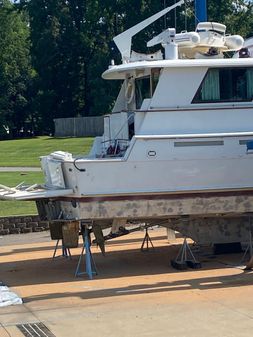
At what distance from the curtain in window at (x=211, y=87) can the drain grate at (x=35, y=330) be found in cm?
556

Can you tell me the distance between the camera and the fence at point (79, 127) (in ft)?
186

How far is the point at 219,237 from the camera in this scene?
46.7 feet

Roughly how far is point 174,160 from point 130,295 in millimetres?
2713

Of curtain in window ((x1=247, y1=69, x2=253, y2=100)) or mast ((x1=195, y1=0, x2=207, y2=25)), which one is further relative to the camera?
mast ((x1=195, y1=0, x2=207, y2=25))

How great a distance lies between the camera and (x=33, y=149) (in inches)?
1891

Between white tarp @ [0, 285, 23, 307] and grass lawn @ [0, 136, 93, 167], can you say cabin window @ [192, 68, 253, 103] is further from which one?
grass lawn @ [0, 136, 93, 167]

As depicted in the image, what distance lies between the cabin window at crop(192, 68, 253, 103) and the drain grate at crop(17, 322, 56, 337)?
A: 18.0 feet

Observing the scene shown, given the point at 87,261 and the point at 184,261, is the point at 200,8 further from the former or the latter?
the point at 87,261

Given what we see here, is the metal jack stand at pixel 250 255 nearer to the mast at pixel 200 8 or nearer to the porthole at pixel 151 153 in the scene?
the porthole at pixel 151 153

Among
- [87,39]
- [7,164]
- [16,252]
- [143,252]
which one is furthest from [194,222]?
[87,39]

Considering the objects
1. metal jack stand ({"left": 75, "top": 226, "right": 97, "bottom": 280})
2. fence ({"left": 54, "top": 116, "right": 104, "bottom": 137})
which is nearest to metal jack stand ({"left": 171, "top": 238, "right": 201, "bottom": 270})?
metal jack stand ({"left": 75, "top": 226, "right": 97, "bottom": 280})

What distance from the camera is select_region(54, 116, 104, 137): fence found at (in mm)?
56688

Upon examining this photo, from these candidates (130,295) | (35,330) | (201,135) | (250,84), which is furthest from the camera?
(250,84)

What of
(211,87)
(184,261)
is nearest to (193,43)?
(211,87)
